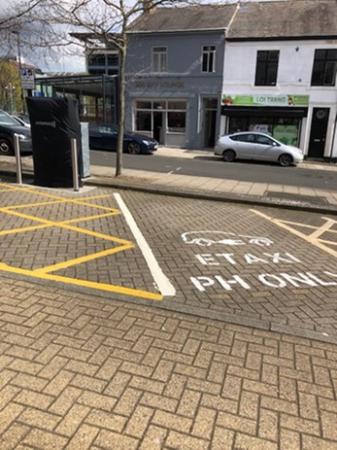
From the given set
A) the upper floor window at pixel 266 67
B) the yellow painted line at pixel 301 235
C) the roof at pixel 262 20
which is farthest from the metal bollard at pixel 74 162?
the upper floor window at pixel 266 67

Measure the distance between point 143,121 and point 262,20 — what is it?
31.5 ft

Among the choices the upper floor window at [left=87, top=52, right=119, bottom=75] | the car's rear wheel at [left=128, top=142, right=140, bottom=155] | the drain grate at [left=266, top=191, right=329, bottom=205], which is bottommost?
the drain grate at [left=266, top=191, right=329, bottom=205]

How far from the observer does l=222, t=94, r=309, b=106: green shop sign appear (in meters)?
22.1

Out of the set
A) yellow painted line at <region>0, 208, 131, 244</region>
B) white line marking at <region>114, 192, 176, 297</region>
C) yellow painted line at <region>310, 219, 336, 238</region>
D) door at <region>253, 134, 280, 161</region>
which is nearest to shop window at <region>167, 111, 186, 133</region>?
door at <region>253, 134, 280, 161</region>

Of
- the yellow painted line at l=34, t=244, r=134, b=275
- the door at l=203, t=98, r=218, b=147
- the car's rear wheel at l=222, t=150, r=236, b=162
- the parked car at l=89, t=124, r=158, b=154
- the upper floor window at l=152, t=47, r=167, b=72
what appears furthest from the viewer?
the upper floor window at l=152, t=47, r=167, b=72

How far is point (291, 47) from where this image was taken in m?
21.6

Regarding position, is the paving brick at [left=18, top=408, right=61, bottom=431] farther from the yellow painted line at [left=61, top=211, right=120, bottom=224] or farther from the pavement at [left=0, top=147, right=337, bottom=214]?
the pavement at [left=0, top=147, right=337, bottom=214]

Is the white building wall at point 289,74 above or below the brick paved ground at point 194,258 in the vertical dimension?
above

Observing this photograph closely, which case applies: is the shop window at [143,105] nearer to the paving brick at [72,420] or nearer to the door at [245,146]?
the door at [245,146]

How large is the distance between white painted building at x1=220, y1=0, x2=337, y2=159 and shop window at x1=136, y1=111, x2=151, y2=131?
5.30m

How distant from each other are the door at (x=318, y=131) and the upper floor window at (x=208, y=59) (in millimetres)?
6745

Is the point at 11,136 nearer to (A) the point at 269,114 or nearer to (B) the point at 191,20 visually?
(A) the point at 269,114

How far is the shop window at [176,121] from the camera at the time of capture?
2516 cm

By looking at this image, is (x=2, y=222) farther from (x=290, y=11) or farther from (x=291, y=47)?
(x=290, y=11)
